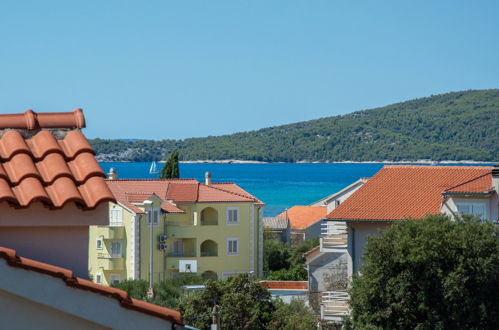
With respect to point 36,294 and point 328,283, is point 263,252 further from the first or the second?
point 36,294

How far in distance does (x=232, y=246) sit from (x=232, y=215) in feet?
6.87

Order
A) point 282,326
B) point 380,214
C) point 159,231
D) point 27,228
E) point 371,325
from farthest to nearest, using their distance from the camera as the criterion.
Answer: point 159,231
point 380,214
point 282,326
point 371,325
point 27,228

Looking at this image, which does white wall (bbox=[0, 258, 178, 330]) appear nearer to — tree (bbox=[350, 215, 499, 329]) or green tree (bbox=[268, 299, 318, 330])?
tree (bbox=[350, 215, 499, 329])

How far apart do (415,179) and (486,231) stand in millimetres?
12119

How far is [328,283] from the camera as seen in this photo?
45719 mm

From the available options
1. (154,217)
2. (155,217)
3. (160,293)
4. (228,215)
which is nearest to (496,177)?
(160,293)

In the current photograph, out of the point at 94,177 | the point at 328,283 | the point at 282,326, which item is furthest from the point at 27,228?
the point at 328,283

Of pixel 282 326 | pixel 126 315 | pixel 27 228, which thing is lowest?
pixel 282 326

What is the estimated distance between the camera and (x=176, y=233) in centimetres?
5941

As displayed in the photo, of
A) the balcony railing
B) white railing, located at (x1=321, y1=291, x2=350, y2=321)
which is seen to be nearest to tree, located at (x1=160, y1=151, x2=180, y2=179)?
the balcony railing

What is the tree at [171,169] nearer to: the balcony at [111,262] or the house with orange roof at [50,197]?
the balcony at [111,262]

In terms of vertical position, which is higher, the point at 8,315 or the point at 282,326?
the point at 8,315

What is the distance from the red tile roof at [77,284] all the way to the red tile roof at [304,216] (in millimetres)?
85863

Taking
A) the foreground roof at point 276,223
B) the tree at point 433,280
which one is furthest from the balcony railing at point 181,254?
the tree at point 433,280
